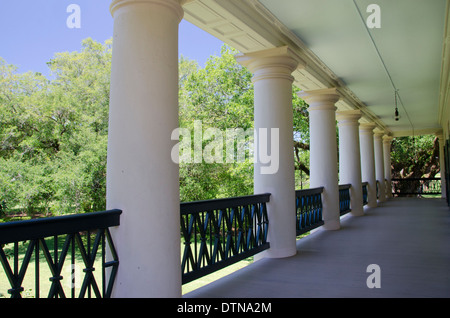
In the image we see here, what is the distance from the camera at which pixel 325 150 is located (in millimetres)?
8820

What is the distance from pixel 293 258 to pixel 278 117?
2.32 m

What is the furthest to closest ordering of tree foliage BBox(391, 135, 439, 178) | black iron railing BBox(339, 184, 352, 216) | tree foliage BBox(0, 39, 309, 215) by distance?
tree foliage BBox(391, 135, 439, 178), tree foliage BBox(0, 39, 309, 215), black iron railing BBox(339, 184, 352, 216)

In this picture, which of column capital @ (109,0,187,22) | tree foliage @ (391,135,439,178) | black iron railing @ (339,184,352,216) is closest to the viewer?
column capital @ (109,0,187,22)

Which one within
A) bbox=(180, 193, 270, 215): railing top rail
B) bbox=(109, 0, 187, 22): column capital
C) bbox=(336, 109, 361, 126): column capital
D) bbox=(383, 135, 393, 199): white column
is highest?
bbox=(336, 109, 361, 126): column capital

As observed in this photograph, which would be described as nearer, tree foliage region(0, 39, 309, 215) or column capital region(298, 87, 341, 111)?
column capital region(298, 87, 341, 111)

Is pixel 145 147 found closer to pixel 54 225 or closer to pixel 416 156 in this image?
pixel 54 225

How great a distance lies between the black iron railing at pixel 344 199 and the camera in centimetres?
1037

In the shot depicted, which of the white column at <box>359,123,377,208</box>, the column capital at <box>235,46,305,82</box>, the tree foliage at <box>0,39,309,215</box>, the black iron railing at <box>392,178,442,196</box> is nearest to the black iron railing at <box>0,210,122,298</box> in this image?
the column capital at <box>235,46,305,82</box>

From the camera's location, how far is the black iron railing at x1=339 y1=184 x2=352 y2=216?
10.4 meters

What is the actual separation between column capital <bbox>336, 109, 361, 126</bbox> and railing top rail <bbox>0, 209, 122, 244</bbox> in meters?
9.48

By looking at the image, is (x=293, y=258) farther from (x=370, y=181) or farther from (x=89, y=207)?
(x=89, y=207)

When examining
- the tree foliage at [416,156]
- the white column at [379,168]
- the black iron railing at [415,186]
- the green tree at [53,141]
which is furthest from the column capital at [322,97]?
the tree foliage at [416,156]

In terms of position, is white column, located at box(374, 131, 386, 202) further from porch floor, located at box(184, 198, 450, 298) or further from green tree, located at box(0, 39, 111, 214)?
green tree, located at box(0, 39, 111, 214)

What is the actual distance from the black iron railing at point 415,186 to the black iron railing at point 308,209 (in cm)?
1589
